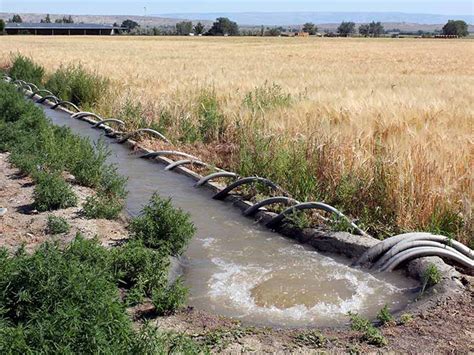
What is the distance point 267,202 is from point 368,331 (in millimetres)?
3395

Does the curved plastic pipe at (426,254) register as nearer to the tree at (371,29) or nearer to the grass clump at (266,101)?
the grass clump at (266,101)

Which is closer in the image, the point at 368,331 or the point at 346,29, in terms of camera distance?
the point at 368,331

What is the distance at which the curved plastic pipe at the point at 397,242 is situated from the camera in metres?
6.21

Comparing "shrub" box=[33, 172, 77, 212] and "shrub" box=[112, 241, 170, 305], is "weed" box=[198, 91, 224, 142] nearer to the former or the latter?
"shrub" box=[33, 172, 77, 212]

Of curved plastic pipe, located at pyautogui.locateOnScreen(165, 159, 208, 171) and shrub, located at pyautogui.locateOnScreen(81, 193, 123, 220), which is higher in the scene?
shrub, located at pyautogui.locateOnScreen(81, 193, 123, 220)

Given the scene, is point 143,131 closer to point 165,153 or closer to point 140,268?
point 165,153

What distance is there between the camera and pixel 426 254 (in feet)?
20.1

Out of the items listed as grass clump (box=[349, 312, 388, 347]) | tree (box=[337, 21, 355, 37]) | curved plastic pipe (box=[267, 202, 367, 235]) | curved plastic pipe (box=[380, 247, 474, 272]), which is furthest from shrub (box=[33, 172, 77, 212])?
tree (box=[337, 21, 355, 37])

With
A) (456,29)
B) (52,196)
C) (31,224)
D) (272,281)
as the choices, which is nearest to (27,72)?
(52,196)

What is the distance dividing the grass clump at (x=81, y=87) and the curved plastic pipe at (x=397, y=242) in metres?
14.1

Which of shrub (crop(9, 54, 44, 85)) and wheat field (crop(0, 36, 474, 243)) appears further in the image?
shrub (crop(9, 54, 44, 85))

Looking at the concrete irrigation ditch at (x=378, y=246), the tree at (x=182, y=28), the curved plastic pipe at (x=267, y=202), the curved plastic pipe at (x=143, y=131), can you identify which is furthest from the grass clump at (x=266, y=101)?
the tree at (x=182, y=28)

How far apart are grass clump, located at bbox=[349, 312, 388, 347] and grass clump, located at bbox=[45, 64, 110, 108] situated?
15379 mm

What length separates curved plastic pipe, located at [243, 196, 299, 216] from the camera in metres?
7.81
